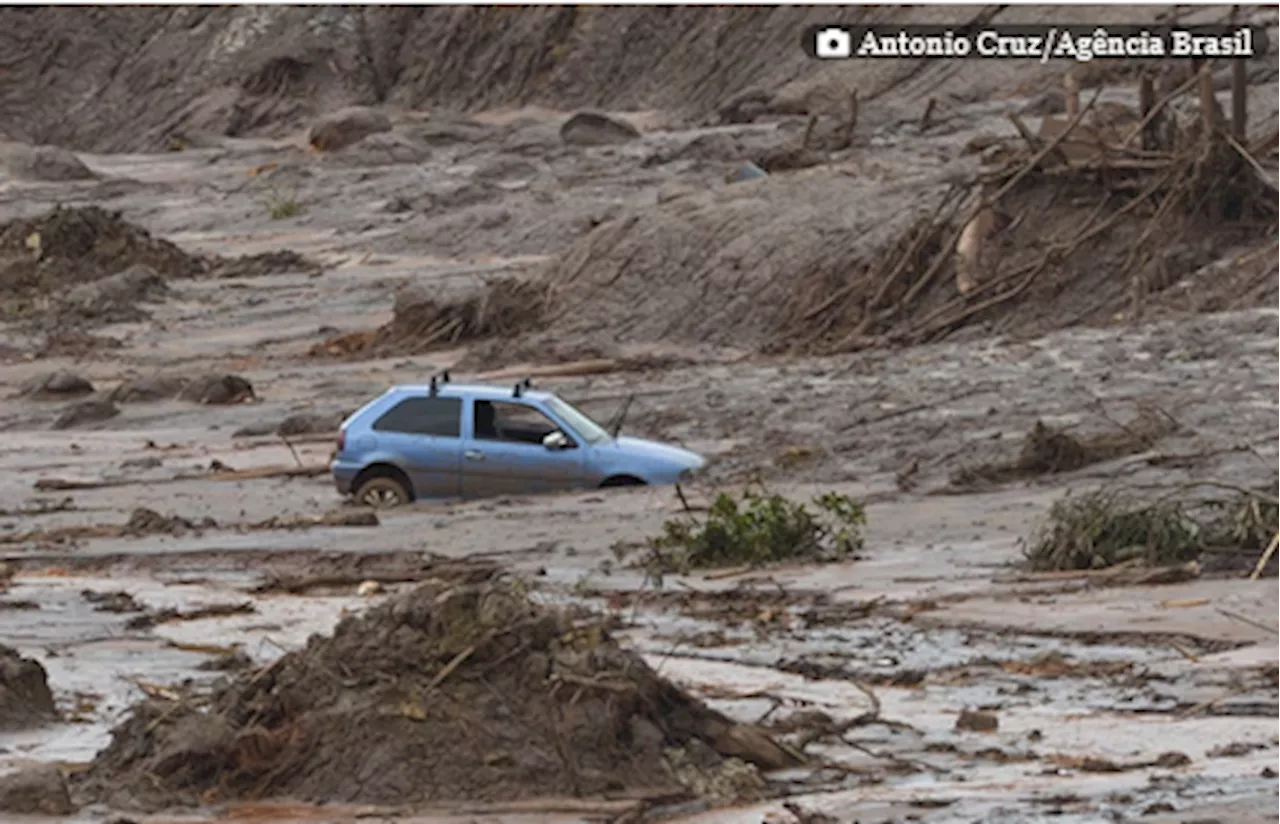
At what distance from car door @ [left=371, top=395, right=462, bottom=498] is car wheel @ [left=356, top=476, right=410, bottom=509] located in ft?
0.38

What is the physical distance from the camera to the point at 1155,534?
17.9 m

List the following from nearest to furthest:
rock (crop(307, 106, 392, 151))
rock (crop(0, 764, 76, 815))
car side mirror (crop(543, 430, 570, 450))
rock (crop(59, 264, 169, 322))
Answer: rock (crop(0, 764, 76, 815)), car side mirror (crop(543, 430, 570, 450)), rock (crop(59, 264, 169, 322)), rock (crop(307, 106, 392, 151))

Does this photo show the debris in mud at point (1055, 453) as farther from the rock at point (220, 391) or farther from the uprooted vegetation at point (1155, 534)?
the rock at point (220, 391)

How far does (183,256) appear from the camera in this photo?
51625 millimetres

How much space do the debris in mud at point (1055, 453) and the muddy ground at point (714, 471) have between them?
0.37 feet

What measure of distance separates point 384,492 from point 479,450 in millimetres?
858

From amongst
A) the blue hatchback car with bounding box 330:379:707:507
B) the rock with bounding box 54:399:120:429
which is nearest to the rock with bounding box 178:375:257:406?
the rock with bounding box 54:399:120:429

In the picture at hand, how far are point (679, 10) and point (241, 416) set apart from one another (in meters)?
39.1

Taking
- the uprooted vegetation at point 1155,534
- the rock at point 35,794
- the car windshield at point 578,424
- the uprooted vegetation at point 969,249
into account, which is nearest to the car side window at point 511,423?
the car windshield at point 578,424

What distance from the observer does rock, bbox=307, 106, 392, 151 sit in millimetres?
64750

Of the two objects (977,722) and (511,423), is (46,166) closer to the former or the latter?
(511,423)

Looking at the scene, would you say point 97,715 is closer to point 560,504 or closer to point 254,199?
point 560,504

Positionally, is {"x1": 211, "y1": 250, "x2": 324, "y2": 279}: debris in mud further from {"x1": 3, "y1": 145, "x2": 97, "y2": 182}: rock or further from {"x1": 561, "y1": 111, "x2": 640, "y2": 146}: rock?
{"x1": 3, "y1": 145, "x2": 97, "y2": 182}: rock

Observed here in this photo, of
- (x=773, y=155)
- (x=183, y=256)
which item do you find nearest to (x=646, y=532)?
(x=773, y=155)
